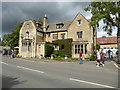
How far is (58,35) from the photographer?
31.9m

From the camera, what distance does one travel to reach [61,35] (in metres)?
31.3

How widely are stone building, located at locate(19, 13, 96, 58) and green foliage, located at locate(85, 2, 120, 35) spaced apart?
8740 mm

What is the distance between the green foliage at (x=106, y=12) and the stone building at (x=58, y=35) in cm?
874

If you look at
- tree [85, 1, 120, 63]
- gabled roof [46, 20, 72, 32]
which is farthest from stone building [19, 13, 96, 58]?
tree [85, 1, 120, 63]

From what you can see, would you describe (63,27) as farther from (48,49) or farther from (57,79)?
(57,79)

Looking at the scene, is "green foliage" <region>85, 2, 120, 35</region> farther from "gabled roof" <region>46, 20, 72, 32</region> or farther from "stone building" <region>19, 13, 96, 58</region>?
"gabled roof" <region>46, 20, 72, 32</region>

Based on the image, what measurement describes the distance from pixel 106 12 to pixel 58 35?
58.2ft

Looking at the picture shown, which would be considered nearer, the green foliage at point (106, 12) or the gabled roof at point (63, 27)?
the green foliage at point (106, 12)

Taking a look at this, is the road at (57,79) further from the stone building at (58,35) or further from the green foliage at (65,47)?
the green foliage at (65,47)

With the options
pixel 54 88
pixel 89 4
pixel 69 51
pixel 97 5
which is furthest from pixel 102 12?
pixel 54 88

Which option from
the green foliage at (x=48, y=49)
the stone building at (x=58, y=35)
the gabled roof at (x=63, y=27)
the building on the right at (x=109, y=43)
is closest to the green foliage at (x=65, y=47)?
the stone building at (x=58, y=35)

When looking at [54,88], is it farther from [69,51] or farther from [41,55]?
[41,55]

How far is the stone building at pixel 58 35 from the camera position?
86.8ft

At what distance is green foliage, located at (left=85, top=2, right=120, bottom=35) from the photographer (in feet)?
50.0
